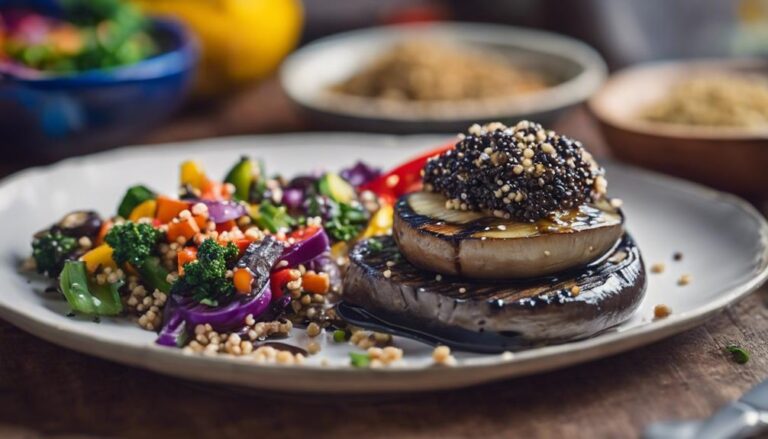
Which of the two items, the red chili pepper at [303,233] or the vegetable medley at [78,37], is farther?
the vegetable medley at [78,37]

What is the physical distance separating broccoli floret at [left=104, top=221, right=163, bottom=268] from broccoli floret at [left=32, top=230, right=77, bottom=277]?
1.09ft

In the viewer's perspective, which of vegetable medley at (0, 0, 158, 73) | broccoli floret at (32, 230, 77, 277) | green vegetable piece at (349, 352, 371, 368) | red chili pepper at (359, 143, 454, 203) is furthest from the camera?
vegetable medley at (0, 0, 158, 73)

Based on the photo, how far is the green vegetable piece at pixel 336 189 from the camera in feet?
14.0

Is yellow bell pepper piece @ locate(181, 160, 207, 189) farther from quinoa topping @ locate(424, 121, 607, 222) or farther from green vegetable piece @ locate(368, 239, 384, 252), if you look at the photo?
quinoa topping @ locate(424, 121, 607, 222)

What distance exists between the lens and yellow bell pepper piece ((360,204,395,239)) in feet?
13.7

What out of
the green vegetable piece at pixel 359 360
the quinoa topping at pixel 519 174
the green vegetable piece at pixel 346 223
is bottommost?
the green vegetable piece at pixel 359 360

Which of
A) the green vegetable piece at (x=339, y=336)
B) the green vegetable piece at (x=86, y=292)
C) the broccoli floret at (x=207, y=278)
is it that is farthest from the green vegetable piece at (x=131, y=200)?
the green vegetable piece at (x=339, y=336)

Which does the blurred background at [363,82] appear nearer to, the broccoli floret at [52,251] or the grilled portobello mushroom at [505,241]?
the grilled portobello mushroom at [505,241]

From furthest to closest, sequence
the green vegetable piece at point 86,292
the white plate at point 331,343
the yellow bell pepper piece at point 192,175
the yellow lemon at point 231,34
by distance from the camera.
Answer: the yellow lemon at point 231,34 → the yellow bell pepper piece at point 192,175 → the green vegetable piece at point 86,292 → the white plate at point 331,343

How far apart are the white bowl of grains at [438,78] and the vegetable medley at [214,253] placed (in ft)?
6.07

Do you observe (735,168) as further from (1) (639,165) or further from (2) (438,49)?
(2) (438,49)

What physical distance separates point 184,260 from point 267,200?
0.70 metres

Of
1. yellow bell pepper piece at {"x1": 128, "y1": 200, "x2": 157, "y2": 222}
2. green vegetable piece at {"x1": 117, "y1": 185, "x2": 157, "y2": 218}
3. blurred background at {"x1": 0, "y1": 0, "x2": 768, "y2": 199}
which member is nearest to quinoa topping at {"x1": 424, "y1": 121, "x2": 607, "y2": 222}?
yellow bell pepper piece at {"x1": 128, "y1": 200, "x2": 157, "y2": 222}

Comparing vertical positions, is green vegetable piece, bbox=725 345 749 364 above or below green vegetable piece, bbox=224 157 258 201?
below
